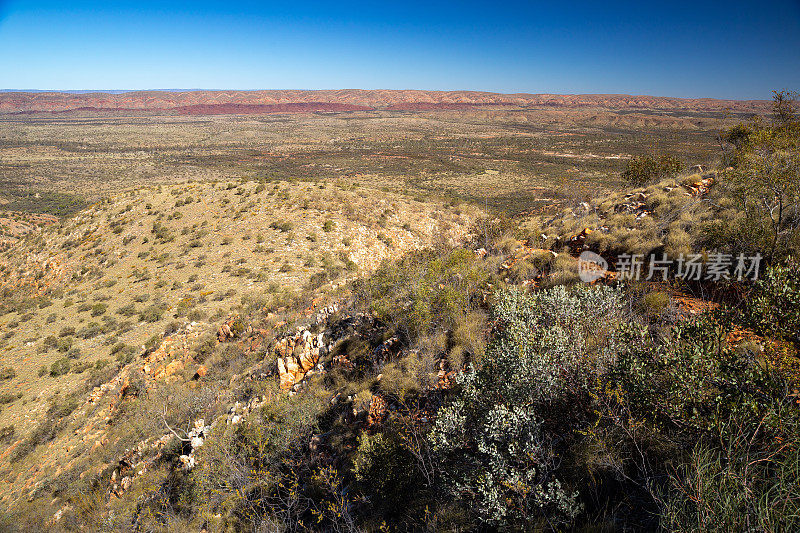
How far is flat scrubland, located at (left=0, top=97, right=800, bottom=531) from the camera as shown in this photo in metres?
3.49

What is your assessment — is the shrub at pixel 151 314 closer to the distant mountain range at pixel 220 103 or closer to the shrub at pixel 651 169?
the shrub at pixel 651 169

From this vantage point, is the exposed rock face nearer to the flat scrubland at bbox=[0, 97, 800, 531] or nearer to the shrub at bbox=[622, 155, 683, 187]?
the flat scrubland at bbox=[0, 97, 800, 531]

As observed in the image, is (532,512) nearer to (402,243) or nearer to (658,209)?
(658,209)

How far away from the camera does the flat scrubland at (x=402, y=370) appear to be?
3492mm

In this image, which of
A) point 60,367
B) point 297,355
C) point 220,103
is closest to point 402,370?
point 297,355

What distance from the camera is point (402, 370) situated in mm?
7441

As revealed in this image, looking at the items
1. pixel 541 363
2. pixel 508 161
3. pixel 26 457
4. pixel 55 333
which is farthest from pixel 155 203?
pixel 508 161

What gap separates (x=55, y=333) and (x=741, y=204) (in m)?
23.6

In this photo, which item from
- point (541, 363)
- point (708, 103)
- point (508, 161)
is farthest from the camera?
point (708, 103)

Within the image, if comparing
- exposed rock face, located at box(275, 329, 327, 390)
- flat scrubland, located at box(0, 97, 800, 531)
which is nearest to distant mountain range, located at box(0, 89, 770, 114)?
flat scrubland, located at box(0, 97, 800, 531)

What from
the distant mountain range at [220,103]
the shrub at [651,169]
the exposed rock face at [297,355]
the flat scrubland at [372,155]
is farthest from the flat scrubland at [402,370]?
the distant mountain range at [220,103]

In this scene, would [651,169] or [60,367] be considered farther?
[651,169]

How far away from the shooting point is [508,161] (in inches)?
2537

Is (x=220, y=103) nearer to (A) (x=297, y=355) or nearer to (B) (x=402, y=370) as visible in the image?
(A) (x=297, y=355)
